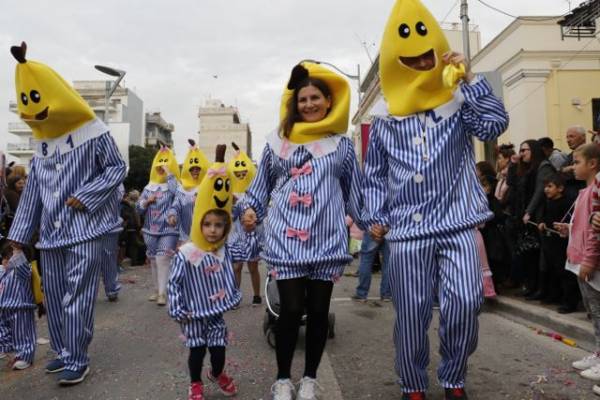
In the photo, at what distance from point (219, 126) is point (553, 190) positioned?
108 metres

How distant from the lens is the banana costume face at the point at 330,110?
327cm

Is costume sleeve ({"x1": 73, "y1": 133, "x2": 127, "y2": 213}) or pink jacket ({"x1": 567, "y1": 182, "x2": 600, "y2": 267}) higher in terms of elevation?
costume sleeve ({"x1": 73, "y1": 133, "x2": 127, "y2": 213})

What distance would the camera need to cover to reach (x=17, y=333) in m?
4.21

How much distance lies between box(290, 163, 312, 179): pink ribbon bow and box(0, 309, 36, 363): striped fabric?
2630 mm

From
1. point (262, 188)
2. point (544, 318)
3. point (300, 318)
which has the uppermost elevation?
point (262, 188)

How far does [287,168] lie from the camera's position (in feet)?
10.9

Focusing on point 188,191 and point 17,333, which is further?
point 188,191

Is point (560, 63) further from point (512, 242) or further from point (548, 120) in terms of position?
point (512, 242)

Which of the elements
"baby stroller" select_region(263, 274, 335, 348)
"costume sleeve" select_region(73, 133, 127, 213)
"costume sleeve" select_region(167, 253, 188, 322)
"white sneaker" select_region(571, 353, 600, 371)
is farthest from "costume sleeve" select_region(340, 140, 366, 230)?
"white sneaker" select_region(571, 353, 600, 371)

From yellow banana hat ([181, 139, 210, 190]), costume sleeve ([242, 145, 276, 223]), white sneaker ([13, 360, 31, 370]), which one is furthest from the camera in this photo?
yellow banana hat ([181, 139, 210, 190])

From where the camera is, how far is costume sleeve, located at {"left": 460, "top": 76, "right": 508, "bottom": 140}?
2932mm

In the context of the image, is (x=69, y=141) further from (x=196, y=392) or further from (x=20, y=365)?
(x=196, y=392)

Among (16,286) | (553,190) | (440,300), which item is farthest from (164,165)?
Answer: (440,300)

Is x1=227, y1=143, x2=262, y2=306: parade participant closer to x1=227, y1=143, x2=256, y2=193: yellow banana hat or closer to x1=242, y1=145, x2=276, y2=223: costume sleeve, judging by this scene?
x1=227, y1=143, x2=256, y2=193: yellow banana hat
